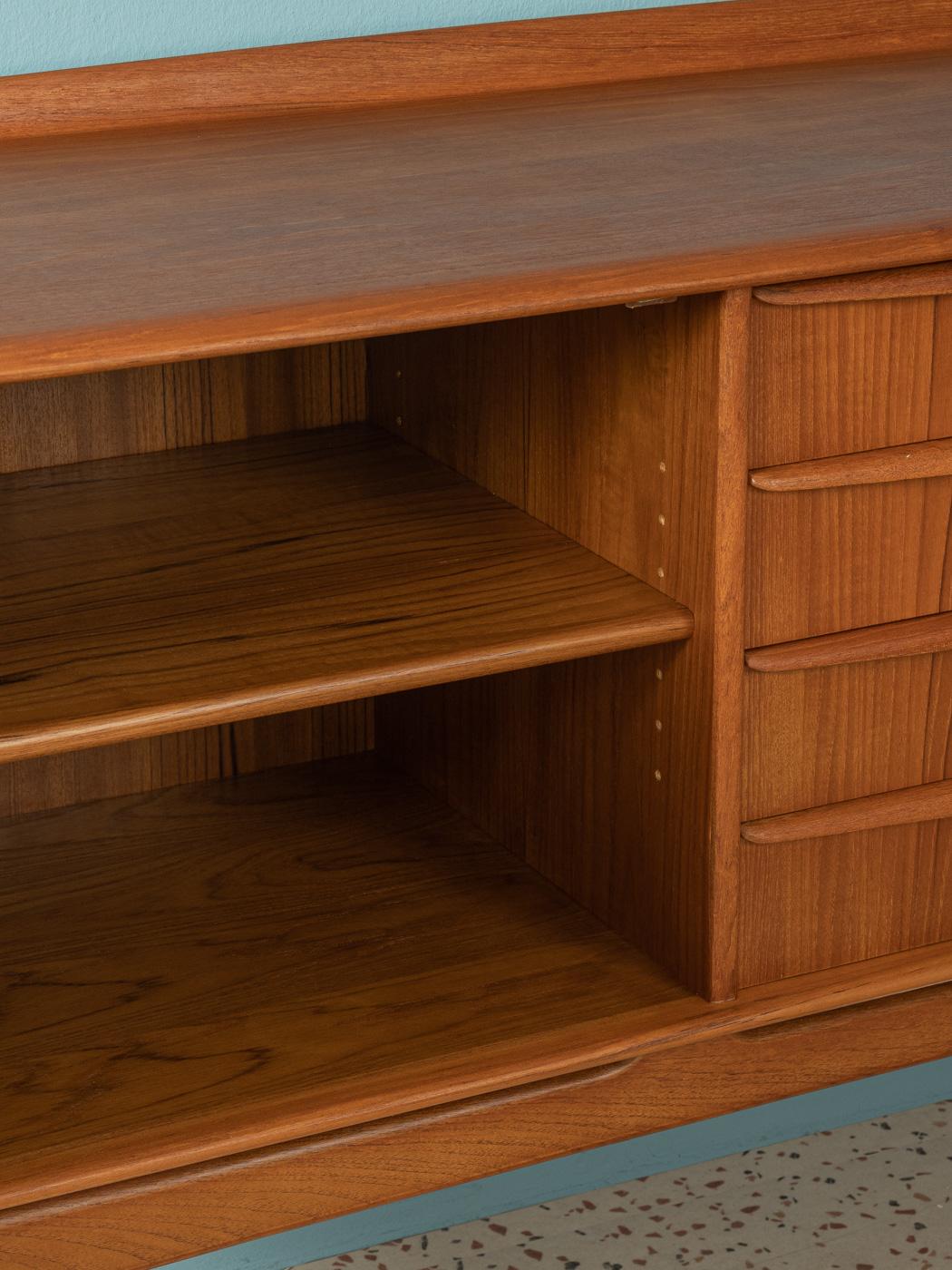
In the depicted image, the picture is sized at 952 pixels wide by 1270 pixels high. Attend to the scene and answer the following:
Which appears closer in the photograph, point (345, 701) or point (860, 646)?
point (860, 646)

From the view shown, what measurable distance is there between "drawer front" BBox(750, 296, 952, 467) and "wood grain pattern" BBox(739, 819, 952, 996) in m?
0.29

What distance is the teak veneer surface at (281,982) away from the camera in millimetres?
1168

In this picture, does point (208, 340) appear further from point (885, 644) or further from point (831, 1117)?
point (831, 1117)

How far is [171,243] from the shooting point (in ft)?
3.67

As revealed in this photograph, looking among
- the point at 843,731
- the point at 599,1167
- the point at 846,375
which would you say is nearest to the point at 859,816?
the point at 843,731

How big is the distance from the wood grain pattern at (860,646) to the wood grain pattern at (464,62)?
0.65m

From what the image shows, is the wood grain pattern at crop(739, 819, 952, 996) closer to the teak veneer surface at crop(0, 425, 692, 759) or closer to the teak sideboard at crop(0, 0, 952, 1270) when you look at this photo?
the teak sideboard at crop(0, 0, 952, 1270)

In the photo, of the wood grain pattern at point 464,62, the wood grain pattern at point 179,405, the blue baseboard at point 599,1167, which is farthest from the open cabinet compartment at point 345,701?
the blue baseboard at point 599,1167

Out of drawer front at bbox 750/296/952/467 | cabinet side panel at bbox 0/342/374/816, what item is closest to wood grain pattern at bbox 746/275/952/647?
drawer front at bbox 750/296/952/467

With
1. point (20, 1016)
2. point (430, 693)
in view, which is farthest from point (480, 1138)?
point (430, 693)

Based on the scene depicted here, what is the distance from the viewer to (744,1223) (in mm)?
1782

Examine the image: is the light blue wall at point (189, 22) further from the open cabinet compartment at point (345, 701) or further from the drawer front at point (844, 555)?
the drawer front at point (844, 555)

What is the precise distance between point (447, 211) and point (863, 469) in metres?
0.33

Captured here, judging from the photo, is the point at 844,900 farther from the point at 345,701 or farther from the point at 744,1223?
the point at 744,1223
